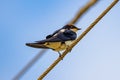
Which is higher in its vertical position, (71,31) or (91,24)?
(91,24)

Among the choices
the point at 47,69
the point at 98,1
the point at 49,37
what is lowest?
the point at 49,37

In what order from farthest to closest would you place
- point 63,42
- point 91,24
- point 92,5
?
point 63,42 < point 91,24 < point 92,5

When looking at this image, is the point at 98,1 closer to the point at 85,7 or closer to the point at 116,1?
the point at 85,7

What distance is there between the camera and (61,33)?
7.78 feet

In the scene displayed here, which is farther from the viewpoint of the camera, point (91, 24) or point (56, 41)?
point (56, 41)

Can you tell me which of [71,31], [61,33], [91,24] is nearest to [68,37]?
[61,33]

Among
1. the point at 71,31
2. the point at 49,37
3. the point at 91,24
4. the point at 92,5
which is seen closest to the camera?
the point at 92,5

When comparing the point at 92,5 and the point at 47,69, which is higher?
the point at 92,5

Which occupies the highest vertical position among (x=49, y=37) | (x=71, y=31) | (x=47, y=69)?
(x=47, y=69)

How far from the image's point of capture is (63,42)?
7.57 feet

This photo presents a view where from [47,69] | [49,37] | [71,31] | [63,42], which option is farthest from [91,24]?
[71,31]

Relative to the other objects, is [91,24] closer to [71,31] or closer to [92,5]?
[92,5]

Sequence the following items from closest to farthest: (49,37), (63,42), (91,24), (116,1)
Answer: (116,1), (91,24), (49,37), (63,42)

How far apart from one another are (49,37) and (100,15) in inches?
55.6
